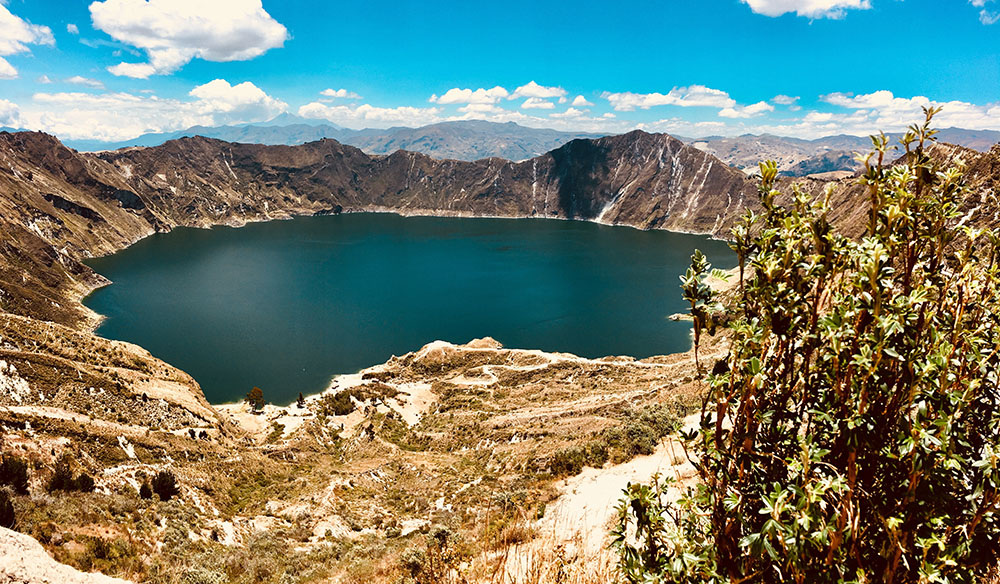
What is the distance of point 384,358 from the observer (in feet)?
254

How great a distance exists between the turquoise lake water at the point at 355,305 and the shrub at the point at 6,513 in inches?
1904

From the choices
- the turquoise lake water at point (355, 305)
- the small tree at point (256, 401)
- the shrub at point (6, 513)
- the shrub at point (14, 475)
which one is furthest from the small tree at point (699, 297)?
the turquoise lake water at point (355, 305)

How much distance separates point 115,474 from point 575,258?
150018mm

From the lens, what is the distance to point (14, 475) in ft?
64.1

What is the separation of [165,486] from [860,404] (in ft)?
103

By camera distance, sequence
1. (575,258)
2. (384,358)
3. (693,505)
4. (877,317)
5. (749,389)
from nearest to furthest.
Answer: (877,317) < (749,389) < (693,505) < (384,358) < (575,258)

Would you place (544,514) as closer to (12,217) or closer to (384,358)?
(384,358)

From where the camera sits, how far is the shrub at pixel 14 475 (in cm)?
1911

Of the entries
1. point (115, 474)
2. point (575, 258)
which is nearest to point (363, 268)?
point (575, 258)

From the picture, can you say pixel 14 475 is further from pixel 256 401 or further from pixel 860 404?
pixel 256 401

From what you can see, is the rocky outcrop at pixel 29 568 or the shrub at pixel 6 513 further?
the shrub at pixel 6 513

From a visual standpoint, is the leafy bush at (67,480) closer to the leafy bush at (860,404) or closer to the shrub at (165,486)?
the shrub at (165,486)

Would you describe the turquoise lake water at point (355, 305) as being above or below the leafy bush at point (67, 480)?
below

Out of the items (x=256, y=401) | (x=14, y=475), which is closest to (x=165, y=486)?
(x=14, y=475)
